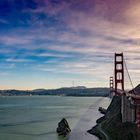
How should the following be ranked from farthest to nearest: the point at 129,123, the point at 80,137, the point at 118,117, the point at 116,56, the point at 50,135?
the point at 116,56, the point at 50,135, the point at 80,137, the point at 118,117, the point at 129,123

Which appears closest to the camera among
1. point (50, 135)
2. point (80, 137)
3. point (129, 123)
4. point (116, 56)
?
point (129, 123)

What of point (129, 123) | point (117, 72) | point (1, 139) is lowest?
point (1, 139)

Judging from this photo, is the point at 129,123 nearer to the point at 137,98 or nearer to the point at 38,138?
the point at 137,98

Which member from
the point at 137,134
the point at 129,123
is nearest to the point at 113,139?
the point at 129,123

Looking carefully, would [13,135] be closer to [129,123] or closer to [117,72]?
[117,72]

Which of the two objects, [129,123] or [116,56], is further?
[116,56]

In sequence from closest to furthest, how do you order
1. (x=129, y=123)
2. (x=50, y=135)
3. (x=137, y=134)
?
(x=137, y=134)
(x=129, y=123)
(x=50, y=135)

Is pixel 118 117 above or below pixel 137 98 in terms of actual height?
below

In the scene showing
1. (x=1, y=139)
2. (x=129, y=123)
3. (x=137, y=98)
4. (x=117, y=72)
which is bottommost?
(x=1, y=139)

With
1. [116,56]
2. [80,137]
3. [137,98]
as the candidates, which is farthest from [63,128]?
Answer: [137,98]
